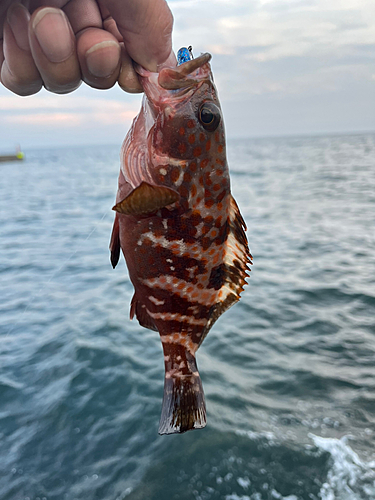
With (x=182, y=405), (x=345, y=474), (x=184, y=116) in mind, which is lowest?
(x=345, y=474)

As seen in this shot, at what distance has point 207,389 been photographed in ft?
20.1

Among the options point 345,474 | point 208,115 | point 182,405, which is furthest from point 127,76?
point 345,474

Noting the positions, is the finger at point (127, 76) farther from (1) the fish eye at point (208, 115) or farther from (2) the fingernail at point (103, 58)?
(1) the fish eye at point (208, 115)

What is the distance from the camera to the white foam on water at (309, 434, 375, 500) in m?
4.27

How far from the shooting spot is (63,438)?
5.13 meters

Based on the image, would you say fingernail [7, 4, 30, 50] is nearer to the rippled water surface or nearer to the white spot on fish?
the white spot on fish

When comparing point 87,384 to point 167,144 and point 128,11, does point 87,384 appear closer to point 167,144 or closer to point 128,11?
point 167,144

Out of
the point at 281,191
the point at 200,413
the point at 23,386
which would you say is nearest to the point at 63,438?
the point at 23,386

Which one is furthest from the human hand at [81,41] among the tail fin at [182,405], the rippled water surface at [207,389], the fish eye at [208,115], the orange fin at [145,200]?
the rippled water surface at [207,389]

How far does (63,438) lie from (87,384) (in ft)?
3.47

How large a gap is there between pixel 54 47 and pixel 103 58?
214 mm

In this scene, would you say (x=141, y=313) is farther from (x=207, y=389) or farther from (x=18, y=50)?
(x=207, y=389)

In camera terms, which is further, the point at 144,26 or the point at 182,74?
the point at 182,74

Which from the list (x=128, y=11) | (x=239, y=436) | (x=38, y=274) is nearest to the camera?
(x=128, y=11)
